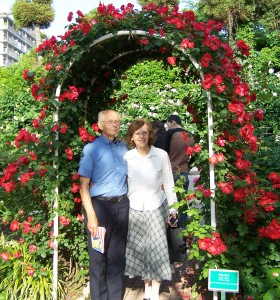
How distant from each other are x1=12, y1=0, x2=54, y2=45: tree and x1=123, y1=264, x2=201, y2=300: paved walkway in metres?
24.6

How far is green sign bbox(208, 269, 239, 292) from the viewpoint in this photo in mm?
2602

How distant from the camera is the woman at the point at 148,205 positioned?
330cm

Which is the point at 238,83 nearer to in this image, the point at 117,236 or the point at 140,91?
the point at 117,236

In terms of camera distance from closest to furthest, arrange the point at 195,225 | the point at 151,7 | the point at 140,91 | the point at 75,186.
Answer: the point at 195,225, the point at 151,7, the point at 75,186, the point at 140,91

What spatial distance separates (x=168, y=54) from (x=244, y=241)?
1.75 meters

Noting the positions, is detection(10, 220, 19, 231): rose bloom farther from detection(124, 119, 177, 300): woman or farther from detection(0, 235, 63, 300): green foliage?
detection(124, 119, 177, 300): woman

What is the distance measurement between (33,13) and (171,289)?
→ 1032 inches

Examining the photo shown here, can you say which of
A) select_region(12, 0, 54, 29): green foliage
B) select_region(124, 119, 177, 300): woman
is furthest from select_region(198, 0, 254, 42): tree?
select_region(124, 119, 177, 300): woman

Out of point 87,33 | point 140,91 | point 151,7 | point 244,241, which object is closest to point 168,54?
point 151,7

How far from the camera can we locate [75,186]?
3602 millimetres

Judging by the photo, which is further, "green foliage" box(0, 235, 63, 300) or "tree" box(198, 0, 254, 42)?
"tree" box(198, 0, 254, 42)

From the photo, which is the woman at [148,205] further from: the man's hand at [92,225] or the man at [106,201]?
the man's hand at [92,225]

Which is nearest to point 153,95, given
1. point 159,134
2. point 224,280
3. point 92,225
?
point 159,134

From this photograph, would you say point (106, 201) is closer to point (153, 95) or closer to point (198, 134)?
point (198, 134)
